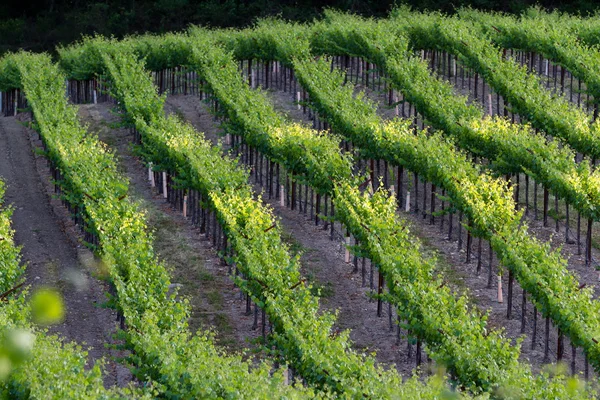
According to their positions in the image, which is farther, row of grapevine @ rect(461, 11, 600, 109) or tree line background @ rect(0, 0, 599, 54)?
tree line background @ rect(0, 0, 599, 54)

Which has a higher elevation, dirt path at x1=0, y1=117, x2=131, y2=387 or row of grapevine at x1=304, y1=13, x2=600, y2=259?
row of grapevine at x1=304, y1=13, x2=600, y2=259

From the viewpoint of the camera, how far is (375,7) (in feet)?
251

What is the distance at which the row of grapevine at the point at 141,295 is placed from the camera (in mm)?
16359

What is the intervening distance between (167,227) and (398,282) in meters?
13.2

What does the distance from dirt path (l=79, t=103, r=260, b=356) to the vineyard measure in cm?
9

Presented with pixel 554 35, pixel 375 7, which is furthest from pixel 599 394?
pixel 375 7

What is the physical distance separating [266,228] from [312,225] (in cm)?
711

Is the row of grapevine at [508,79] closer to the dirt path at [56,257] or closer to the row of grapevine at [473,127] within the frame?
the row of grapevine at [473,127]

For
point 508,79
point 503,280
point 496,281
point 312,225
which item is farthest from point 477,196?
point 508,79

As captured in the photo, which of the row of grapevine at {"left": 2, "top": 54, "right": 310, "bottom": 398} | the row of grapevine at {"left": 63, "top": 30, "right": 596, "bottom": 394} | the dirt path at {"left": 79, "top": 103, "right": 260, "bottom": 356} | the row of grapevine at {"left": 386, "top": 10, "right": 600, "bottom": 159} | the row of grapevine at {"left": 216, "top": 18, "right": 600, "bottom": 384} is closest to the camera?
the row of grapevine at {"left": 2, "top": 54, "right": 310, "bottom": 398}

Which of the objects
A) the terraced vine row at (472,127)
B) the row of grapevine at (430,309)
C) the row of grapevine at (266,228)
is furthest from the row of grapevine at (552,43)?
the row of grapevine at (430,309)

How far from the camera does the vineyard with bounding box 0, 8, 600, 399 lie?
19.0 meters

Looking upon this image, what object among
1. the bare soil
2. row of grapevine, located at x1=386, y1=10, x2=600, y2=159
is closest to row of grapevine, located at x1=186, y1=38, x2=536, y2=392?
the bare soil

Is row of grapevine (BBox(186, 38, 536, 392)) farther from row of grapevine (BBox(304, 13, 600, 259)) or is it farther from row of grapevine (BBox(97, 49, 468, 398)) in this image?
row of grapevine (BBox(304, 13, 600, 259))
